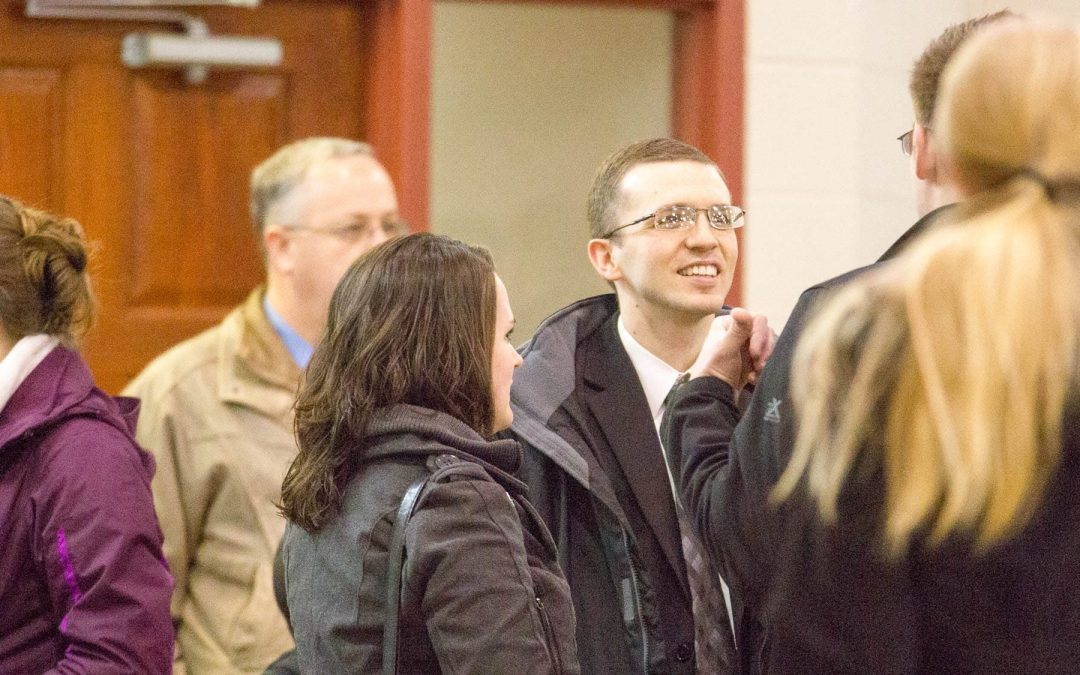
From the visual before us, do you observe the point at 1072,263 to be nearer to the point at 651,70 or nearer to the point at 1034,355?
the point at 1034,355

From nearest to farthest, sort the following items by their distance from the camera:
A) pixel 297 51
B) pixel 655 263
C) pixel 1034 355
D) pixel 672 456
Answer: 1. pixel 1034 355
2. pixel 672 456
3. pixel 655 263
4. pixel 297 51

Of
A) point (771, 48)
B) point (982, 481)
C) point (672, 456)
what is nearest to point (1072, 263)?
point (982, 481)

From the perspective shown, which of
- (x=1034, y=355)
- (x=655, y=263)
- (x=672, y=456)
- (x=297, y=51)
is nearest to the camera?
(x=1034, y=355)

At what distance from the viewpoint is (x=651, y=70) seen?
12.9 feet

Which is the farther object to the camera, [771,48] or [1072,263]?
[771,48]

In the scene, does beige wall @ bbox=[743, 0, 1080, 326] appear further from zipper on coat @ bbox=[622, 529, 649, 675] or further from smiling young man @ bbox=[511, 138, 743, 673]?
zipper on coat @ bbox=[622, 529, 649, 675]

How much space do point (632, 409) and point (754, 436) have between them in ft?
2.46

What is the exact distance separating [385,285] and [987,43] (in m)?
0.79

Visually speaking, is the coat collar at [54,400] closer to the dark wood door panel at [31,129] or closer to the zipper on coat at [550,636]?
the zipper on coat at [550,636]

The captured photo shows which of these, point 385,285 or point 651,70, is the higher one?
point 651,70

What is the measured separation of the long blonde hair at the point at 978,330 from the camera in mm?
1180

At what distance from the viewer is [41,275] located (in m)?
2.08

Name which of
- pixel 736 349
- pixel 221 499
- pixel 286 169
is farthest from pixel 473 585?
pixel 286 169

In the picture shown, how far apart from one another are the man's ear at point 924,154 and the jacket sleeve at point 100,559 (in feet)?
3.60
